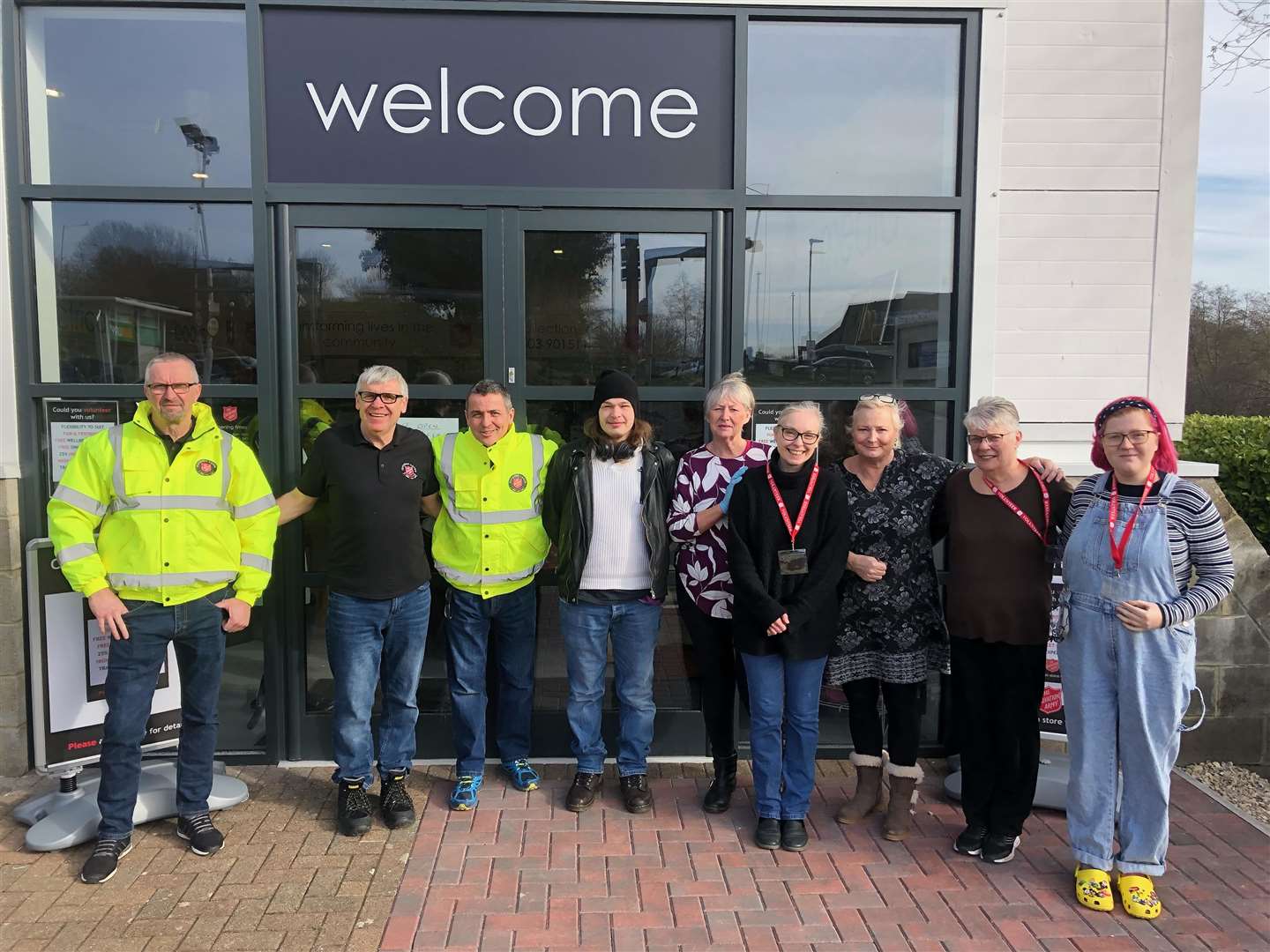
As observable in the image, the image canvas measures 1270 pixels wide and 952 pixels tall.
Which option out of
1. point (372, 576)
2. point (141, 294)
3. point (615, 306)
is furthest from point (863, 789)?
point (141, 294)

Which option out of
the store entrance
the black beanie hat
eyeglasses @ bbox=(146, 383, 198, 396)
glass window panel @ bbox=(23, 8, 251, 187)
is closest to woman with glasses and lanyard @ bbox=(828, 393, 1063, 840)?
the black beanie hat

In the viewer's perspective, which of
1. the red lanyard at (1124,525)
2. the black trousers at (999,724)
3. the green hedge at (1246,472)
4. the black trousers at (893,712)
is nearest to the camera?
the red lanyard at (1124,525)

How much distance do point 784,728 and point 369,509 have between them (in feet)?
6.30

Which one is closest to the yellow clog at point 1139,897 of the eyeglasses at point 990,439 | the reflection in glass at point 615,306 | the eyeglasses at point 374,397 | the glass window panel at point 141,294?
the eyeglasses at point 990,439

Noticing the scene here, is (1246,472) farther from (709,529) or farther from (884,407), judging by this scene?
(709,529)

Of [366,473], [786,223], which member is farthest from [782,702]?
[786,223]

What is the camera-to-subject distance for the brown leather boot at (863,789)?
383 cm

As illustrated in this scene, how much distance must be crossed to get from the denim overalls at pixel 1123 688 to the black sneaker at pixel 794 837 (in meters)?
0.98

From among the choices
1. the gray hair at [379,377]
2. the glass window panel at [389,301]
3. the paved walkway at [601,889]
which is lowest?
the paved walkway at [601,889]

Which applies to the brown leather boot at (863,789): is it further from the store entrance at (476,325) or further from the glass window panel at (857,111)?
the glass window panel at (857,111)

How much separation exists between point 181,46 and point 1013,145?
4.04 m

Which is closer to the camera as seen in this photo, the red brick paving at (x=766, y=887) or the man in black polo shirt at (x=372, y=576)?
the red brick paving at (x=766, y=887)

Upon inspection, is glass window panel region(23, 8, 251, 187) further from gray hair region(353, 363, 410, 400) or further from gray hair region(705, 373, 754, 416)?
gray hair region(705, 373, 754, 416)

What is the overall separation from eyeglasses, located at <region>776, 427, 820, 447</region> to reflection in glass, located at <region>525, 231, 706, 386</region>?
1.06 metres
